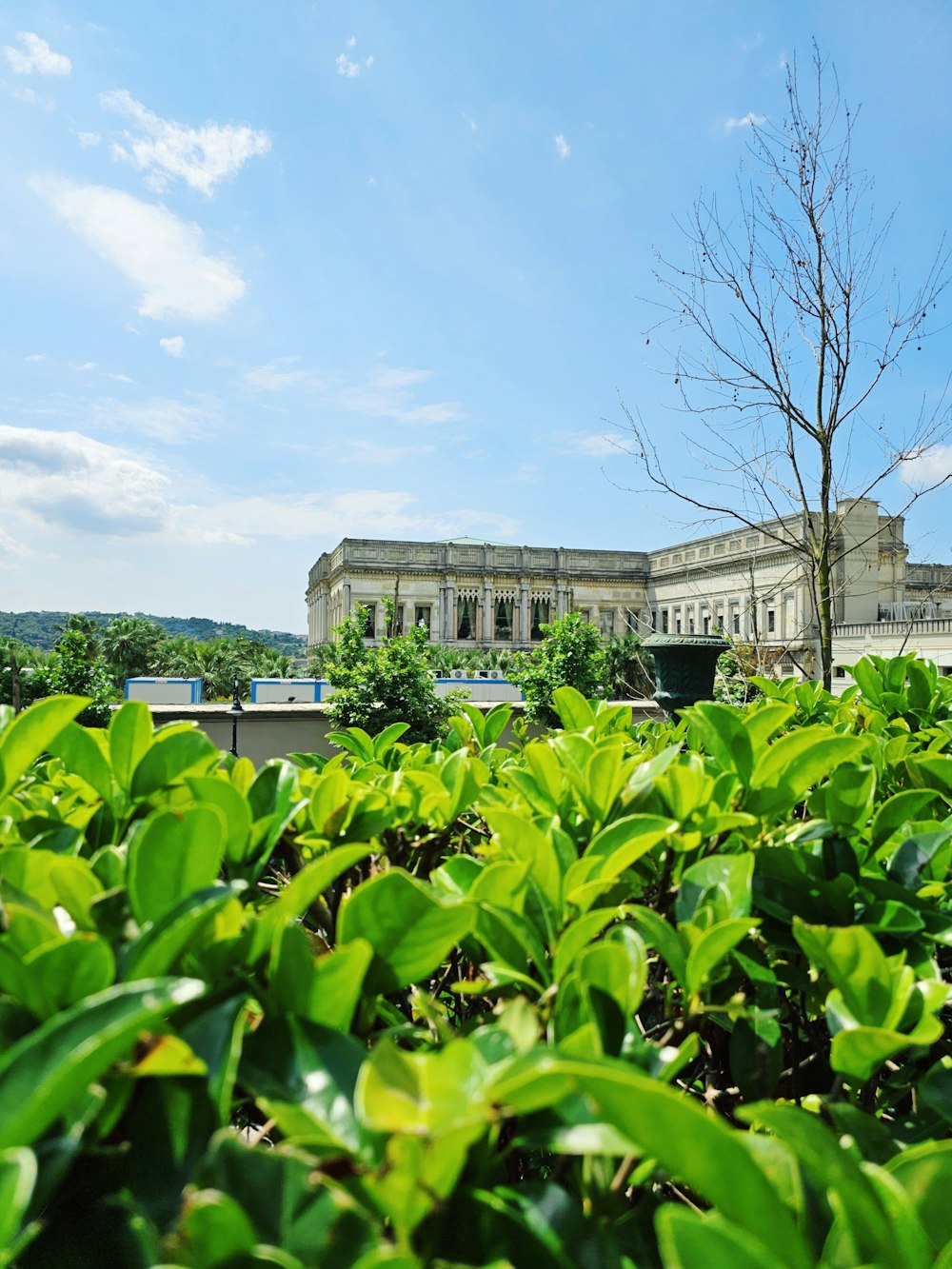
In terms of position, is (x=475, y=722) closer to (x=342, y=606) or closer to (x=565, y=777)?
(x=565, y=777)

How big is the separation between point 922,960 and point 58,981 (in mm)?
707

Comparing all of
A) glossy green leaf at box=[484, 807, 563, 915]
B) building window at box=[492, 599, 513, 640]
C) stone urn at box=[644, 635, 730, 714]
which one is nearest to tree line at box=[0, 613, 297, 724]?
building window at box=[492, 599, 513, 640]

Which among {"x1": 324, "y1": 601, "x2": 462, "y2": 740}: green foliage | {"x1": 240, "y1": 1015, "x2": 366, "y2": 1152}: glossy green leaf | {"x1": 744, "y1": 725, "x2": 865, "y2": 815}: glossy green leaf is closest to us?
{"x1": 240, "y1": 1015, "x2": 366, "y2": 1152}: glossy green leaf

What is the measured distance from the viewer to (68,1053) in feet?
1.29

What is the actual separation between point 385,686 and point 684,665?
4417 millimetres

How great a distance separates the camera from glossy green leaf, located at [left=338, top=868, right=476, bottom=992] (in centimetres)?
55

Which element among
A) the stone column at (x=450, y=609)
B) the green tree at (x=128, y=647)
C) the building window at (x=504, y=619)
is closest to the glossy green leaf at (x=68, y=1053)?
the green tree at (x=128, y=647)

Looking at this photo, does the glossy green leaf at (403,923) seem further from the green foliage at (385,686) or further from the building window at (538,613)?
the building window at (538,613)

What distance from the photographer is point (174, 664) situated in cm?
3422

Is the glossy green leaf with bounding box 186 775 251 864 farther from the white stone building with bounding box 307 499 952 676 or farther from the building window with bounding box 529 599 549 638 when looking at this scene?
the building window with bounding box 529 599 549 638

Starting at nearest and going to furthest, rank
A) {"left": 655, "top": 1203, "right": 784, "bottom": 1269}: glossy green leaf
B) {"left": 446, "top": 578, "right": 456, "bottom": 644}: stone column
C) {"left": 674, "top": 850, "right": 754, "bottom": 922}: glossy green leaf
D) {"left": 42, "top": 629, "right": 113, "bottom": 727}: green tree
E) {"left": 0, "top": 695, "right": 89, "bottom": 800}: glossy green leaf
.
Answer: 1. {"left": 655, "top": 1203, "right": 784, "bottom": 1269}: glossy green leaf
2. {"left": 674, "top": 850, "right": 754, "bottom": 922}: glossy green leaf
3. {"left": 0, "top": 695, "right": 89, "bottom": 800}: glossy green leaf
4. {"left": 42, "top": 629, "right": 113, "bottom": 727}: green tree
5. {"left": 446, "top": 578, "right": 456, "bottom": 644}: stone column

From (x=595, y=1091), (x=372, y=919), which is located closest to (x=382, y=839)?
(x=372, y=919)

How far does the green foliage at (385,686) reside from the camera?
867 centimetres

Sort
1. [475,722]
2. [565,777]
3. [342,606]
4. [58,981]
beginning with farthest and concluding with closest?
[342,606] → [475,722] → [565,777] → [58,981]
